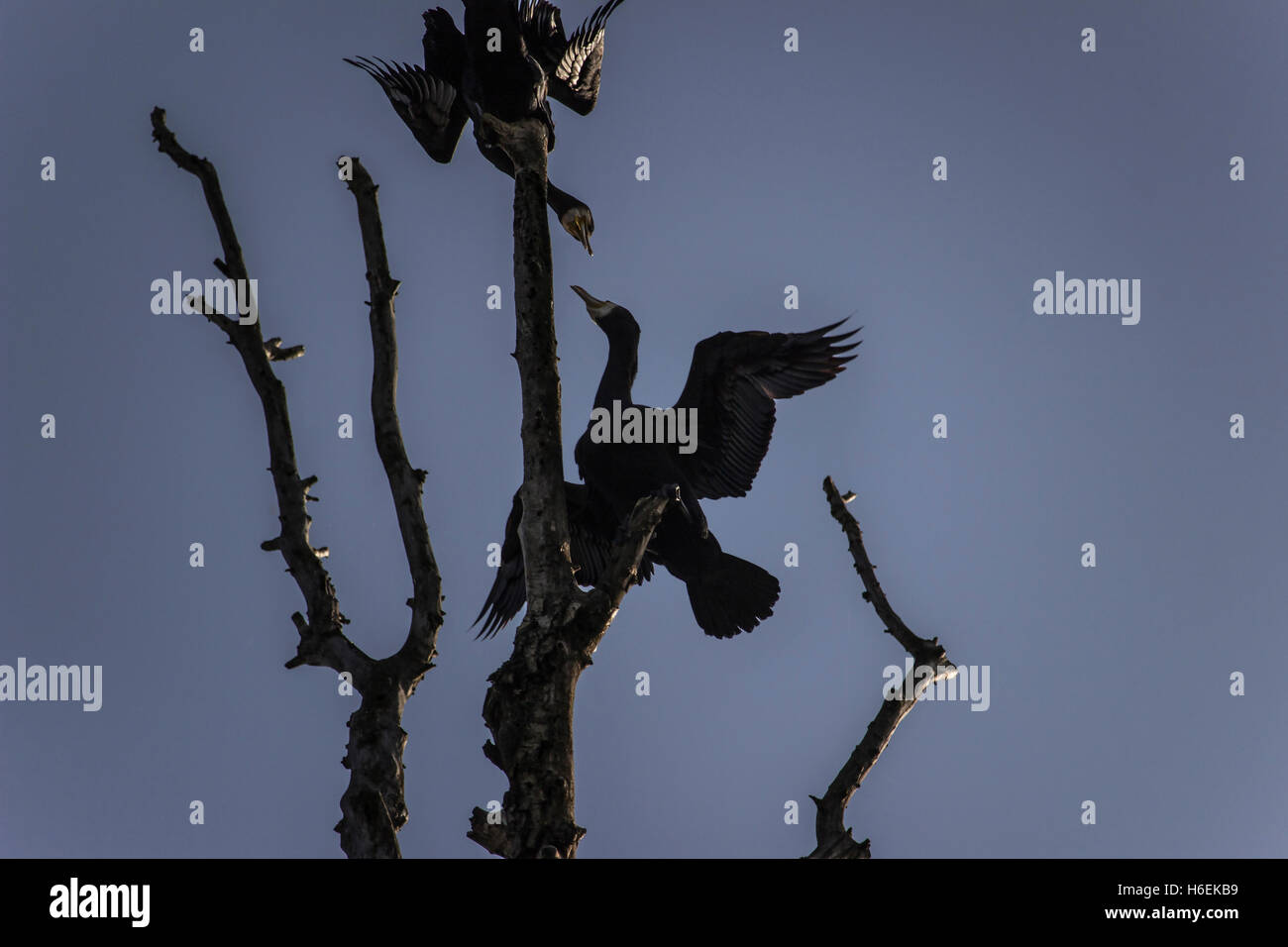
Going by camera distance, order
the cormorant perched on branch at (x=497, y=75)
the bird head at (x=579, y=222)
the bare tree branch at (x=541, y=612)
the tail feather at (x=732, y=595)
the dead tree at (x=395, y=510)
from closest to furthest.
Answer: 1. the bare tree branch at (x=541, y=612)
2. the dead tree at (x=395, y=510)
3. the cormorant perched on branch at (x=497, y=75)
4. the tail feather at (x=732, y=595)
5. the bird head at (x=579, y=222)

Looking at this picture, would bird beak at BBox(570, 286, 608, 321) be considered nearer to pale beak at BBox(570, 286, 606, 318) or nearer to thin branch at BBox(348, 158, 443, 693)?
pale beak at BBox(570, 286, 606, 318)

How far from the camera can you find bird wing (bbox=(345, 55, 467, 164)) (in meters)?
8.09

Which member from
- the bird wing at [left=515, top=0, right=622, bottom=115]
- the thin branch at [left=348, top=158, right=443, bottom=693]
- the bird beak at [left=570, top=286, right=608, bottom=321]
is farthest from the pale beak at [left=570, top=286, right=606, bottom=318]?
the thin branch at [left=348, top=158, right=443, bottom=693]

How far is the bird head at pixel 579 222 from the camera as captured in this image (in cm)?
860

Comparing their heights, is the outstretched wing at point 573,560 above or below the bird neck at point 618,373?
below

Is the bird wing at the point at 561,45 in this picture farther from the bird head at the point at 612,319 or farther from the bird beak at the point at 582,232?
the bird head at the point at 612,319

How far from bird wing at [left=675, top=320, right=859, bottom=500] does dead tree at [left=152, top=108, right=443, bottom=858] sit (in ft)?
11.4

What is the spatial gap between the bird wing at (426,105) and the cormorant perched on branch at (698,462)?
5.00 feet

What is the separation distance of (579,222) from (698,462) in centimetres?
196

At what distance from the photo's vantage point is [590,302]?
8664mm

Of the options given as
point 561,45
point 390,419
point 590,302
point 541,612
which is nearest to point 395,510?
point 390,419

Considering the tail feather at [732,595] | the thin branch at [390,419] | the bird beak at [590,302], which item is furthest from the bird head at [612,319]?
the thin branch at [390,419]

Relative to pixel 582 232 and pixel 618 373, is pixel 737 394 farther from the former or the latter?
pixel 582 232
